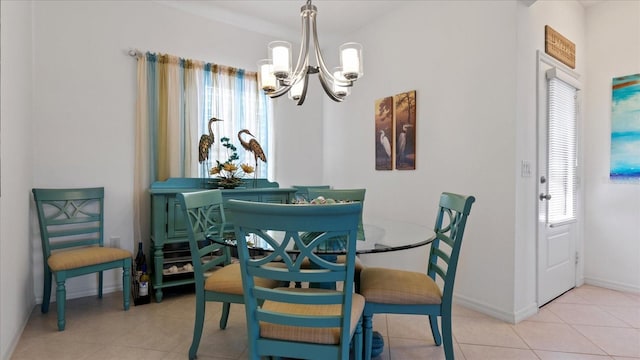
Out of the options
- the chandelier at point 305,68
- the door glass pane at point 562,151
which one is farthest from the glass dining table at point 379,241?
the door glass pane at point 562,151

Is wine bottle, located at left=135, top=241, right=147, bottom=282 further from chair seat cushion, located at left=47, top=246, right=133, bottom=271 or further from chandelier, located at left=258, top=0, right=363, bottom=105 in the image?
chandelier, located at left=258, top=0, right=363, bottom=105

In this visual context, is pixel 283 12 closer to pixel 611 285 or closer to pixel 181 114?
pixel 181 114

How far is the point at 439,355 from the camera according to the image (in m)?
1.96

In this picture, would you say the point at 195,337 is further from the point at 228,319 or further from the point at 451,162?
the point at 451,162

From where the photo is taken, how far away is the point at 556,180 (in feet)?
9.22

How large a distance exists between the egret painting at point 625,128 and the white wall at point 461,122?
5.19 ft

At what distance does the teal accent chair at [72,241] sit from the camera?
232 cm

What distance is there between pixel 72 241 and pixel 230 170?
4.72 ft

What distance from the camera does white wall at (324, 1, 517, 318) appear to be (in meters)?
2.41

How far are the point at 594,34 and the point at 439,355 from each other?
A: 3.45m

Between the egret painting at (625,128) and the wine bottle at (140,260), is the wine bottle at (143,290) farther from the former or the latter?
the egret painting at (625,128)

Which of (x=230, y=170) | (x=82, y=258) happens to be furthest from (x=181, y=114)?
(x=82, y=258)

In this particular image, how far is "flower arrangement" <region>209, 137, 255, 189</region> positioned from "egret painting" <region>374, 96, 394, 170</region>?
1.37 m

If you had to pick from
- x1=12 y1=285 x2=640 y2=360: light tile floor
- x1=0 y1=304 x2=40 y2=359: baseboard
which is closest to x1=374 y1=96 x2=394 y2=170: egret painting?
x1=12 y1=285 x2=640 y2=360: light tile floor
